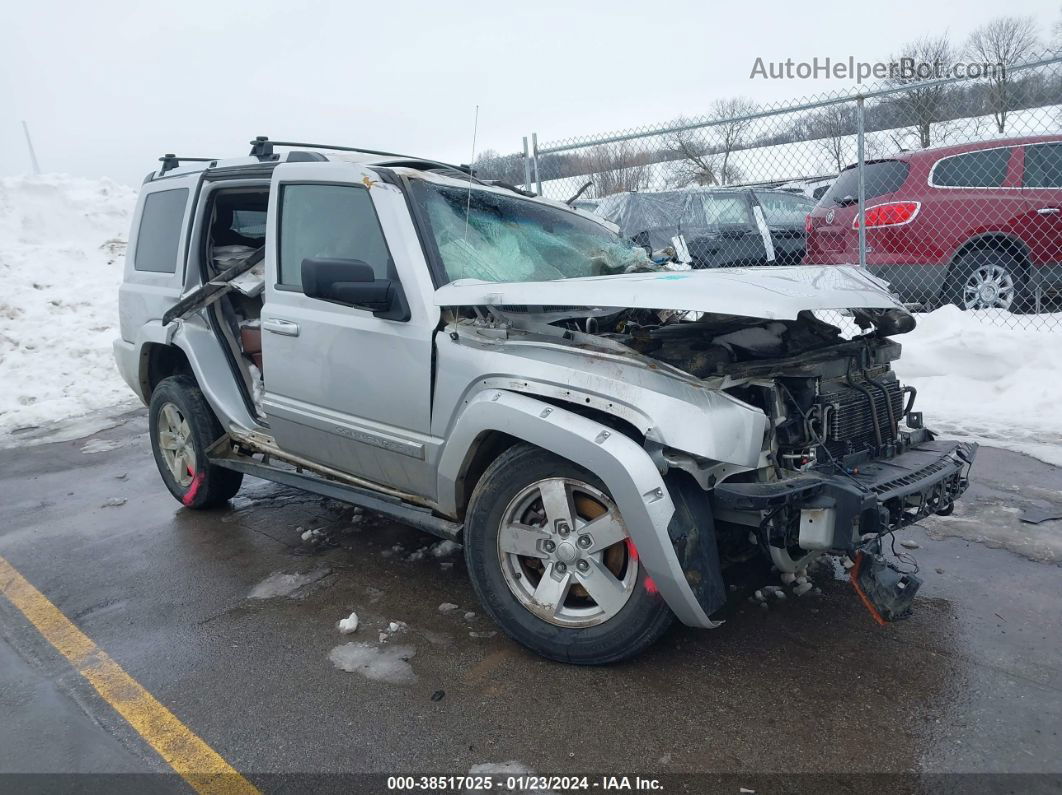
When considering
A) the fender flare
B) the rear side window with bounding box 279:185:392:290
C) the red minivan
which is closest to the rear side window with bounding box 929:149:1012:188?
the red minivan

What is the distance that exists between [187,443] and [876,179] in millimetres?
6751

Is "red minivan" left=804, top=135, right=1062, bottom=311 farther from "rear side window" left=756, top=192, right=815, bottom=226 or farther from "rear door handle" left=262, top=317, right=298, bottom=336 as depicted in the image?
"rear door handle" left=262, top=317, right=298, bottom=336

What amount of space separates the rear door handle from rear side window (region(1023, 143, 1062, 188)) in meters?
6.70

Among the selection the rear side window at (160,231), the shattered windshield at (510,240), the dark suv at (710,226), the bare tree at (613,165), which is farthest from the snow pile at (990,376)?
the rear side window at (160,231)

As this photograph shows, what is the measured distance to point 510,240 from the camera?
150 inches

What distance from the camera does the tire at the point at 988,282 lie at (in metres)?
7.21

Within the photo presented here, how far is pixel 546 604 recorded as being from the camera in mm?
2996

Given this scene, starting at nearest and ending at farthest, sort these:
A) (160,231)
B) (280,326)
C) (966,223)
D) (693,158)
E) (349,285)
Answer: (349,285)
(280,326)
(160,231)
(966,223)
(693,158)

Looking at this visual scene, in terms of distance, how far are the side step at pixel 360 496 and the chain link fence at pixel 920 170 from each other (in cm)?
328

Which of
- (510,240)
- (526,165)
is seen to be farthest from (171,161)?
(526,165)

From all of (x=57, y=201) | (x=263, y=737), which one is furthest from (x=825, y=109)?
(x=57, y=201)

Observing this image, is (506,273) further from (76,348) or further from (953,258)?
(76,348)

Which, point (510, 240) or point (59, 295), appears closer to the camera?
point (510, 240)

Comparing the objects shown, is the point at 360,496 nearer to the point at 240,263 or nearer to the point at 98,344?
the point at 240,263
